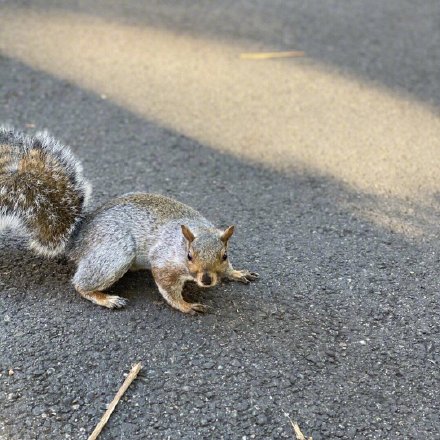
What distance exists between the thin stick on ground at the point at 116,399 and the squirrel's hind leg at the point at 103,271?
0.31 meters

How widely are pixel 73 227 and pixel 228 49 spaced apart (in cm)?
263

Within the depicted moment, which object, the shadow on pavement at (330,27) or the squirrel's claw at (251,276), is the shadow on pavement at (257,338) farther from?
the shadow on pavement at (330,27)

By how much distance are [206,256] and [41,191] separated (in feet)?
2.08

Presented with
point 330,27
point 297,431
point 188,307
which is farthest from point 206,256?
point 330,27

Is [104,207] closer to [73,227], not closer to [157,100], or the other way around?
[73,227]

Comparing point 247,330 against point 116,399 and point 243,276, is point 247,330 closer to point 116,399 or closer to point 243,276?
point 243,276

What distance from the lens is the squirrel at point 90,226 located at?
2.32m

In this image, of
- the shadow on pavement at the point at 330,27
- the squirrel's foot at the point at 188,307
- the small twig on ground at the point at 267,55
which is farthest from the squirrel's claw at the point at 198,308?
the small twig on ground at the point at 267,55

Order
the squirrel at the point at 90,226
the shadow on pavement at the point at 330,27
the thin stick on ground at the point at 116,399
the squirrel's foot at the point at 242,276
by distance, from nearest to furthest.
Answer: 1. the thin stick on ground at the point at 116,399
2. the squirrel at the point at 90,226
3. the squirrel's foot at the point at 242,276
4. the shadow on pavement at the point at 330,27

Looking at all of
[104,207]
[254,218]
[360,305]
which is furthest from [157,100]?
[360,305]

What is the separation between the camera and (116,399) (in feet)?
6.55

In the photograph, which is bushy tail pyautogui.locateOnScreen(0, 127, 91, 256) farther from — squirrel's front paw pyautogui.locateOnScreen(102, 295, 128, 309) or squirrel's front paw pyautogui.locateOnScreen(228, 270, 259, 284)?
squirrel's front paw pyautogui.locateOnScreen(228, 270, 259, 284)

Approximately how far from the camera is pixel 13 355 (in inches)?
84.7

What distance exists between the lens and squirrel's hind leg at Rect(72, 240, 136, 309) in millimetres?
2322
